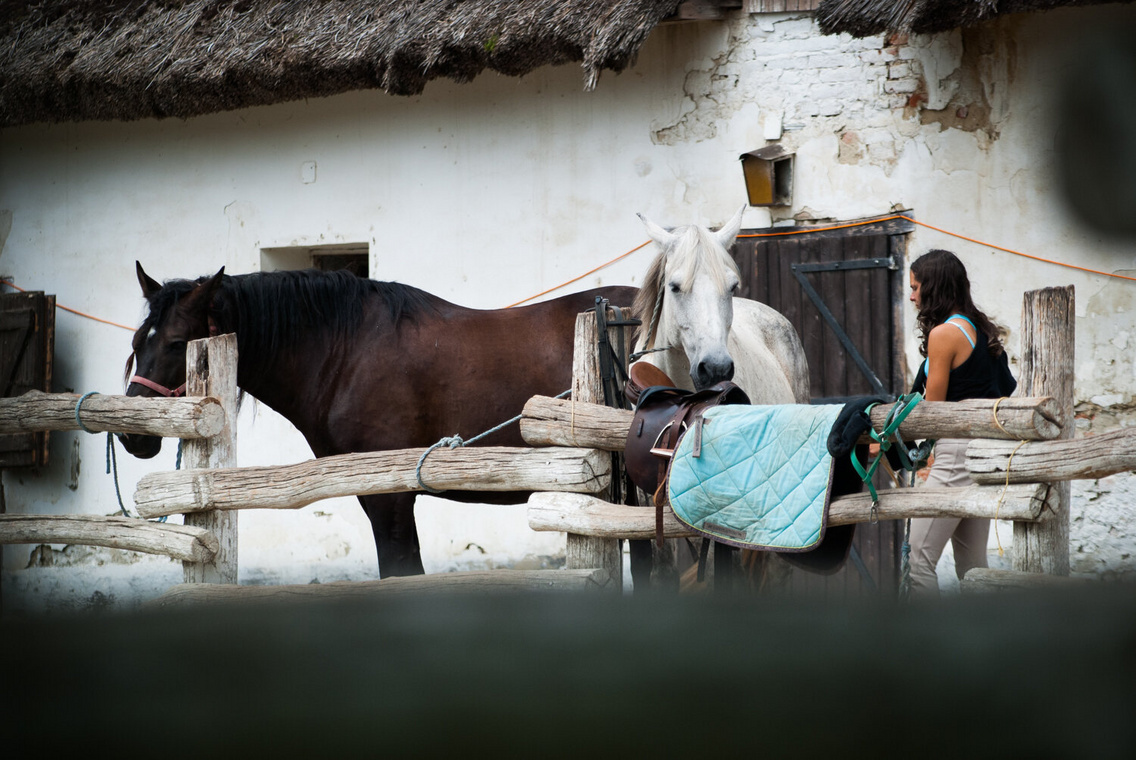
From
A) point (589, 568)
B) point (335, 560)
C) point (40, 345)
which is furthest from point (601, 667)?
point (40, 345)

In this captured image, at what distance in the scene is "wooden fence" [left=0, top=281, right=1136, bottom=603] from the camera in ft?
7.68

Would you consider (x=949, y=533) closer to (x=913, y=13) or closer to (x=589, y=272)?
(x=913, y=13)

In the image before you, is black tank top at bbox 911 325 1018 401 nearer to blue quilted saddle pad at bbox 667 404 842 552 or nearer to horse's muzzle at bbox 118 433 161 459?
blue quilted saddle pad at bbox 667 404 842 552

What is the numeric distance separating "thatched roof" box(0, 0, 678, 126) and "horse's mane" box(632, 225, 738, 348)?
212cm

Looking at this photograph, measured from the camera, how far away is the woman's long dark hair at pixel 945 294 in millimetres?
3156

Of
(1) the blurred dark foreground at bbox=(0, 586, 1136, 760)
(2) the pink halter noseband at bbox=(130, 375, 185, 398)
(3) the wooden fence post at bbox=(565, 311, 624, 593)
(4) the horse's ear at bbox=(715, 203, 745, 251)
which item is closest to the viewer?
(1) the blurred dark foreground at bbox=(0, 586, 1136, 760)

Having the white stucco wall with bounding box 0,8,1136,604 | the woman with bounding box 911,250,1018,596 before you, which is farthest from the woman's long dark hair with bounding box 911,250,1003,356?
the white stucco wall with bounding box 0,8,1136,604

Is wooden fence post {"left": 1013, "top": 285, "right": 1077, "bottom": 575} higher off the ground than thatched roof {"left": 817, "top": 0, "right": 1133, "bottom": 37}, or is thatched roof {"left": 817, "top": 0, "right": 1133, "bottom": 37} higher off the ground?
thatched roof {"left": 817, "top": 0, "right": 1133, "bottom": 37}

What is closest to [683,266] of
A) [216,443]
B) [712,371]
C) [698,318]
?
[698,318]

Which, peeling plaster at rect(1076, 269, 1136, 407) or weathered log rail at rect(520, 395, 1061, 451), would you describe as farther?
peeling plaster at rect(1076, 269, 1136, 407)

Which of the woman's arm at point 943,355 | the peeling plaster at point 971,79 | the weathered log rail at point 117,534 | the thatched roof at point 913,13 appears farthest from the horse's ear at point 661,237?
the peeling plaster at point 971,79

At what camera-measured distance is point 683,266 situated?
3.12 metres

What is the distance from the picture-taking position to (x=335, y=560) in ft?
20.1

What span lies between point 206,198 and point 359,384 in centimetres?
319
